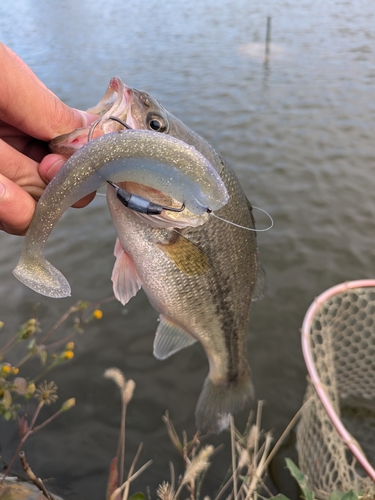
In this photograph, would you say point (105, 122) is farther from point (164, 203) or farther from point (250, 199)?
point (250, 199)

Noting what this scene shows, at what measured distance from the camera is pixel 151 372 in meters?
3.45

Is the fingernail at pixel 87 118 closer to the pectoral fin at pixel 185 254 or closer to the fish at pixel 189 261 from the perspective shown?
the fish at pixel 189 261

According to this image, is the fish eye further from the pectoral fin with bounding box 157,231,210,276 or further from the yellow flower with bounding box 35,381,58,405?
the yellow flower with bounding box 35,381,58,405

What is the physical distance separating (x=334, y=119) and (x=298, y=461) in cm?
626

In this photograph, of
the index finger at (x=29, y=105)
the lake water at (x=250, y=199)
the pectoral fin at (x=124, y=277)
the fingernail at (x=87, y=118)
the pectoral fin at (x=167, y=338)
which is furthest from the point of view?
the lake water at (x=250, y=199)

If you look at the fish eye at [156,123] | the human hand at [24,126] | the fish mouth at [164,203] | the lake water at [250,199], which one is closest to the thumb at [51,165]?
the human hand at [24,126]

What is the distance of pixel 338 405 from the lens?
2998 millimetres

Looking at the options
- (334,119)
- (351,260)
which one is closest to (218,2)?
(334,119)

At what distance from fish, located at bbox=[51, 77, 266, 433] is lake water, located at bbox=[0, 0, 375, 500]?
1042mm

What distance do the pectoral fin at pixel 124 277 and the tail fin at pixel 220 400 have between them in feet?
3.15

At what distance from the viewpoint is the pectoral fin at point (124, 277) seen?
190 centimetres

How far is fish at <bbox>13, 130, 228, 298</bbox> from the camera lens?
3.74 feet

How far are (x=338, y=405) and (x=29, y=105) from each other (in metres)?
2.95

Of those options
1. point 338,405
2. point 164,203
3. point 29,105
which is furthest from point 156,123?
point 338,405
